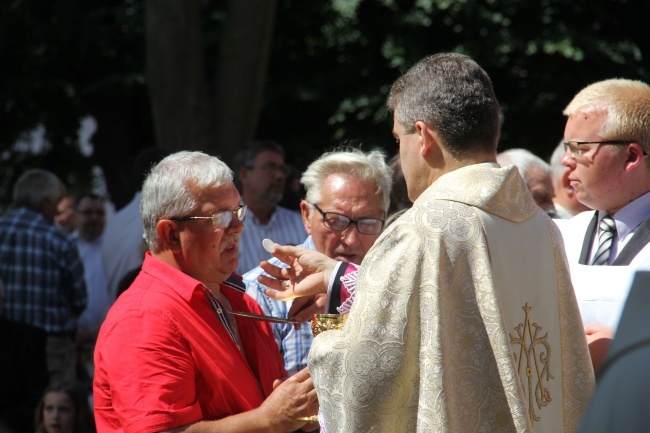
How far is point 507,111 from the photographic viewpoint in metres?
10.5

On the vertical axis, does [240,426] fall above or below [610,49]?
below

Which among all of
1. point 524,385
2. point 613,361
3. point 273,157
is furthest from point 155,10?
point 613,361

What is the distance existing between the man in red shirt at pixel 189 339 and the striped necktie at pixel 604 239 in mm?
1202

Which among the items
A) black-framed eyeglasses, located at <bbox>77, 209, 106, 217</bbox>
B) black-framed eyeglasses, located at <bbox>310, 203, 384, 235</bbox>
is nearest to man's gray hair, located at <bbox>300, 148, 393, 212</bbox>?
black-framed eyeglasses, located at <bbox>310, 203, 384, 235</bbox>

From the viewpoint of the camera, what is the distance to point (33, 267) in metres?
7.76

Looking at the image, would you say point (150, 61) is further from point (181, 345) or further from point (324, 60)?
point (181, 345)

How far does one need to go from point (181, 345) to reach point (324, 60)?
8120mm

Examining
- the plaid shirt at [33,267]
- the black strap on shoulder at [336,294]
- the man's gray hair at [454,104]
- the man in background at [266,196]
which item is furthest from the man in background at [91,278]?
the man's gray hair at [454,104]

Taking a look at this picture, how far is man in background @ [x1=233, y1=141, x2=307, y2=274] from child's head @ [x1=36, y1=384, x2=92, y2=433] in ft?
4.92

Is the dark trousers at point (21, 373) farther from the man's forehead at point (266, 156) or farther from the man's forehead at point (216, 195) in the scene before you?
the man's forehead at point (216, 195)

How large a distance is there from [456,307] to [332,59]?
8.46 meters

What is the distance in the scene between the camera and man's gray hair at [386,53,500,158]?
294 centimetres

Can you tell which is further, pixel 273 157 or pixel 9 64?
pixel 9 64

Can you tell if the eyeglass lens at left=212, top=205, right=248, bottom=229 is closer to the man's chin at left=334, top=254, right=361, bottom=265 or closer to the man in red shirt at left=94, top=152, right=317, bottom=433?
the man in red shirt at left=94, top=152, right=317, bottom=433
